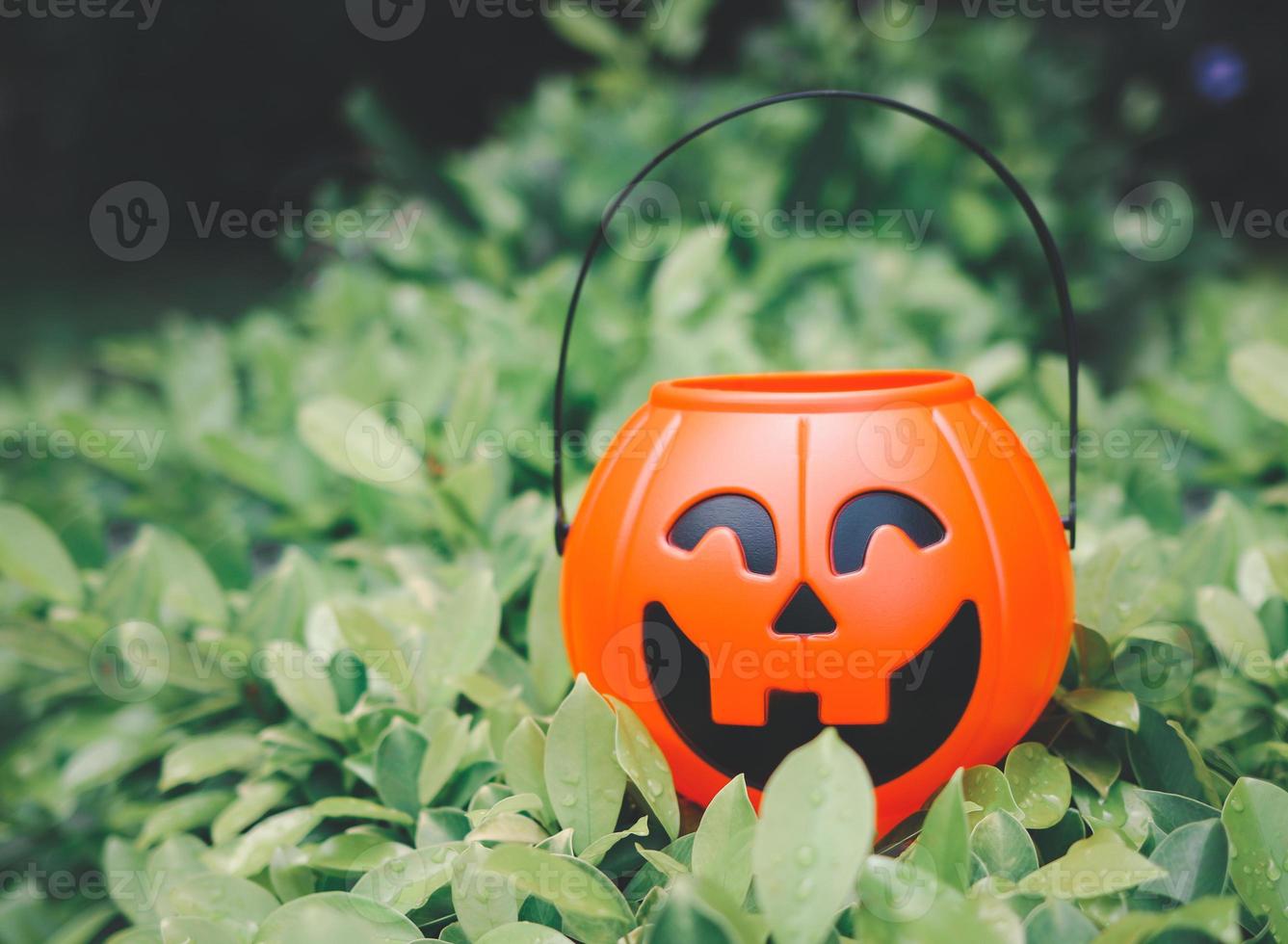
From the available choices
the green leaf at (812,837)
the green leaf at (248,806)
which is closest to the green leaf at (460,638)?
the green leaf at (248,806)

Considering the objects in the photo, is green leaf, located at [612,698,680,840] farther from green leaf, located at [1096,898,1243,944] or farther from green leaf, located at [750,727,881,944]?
green leaf, located at [1096,898,1243,944]

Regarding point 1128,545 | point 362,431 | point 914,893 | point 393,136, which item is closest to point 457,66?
point 393,136

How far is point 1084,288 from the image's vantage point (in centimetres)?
350

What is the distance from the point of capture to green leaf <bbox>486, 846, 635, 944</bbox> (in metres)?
0.98

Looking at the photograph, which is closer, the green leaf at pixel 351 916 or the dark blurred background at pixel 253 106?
the green leaf at pixel 351 916

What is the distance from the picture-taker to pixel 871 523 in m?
1.11

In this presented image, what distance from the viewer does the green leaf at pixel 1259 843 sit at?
100cm

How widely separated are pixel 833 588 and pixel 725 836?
28 centimetres

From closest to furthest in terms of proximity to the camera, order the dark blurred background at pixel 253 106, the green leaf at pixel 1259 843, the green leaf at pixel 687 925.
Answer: the green leaf at pixel 687 925 < the green leaf at pixel 1259 843 < the dark blurred background at pixel 253 106

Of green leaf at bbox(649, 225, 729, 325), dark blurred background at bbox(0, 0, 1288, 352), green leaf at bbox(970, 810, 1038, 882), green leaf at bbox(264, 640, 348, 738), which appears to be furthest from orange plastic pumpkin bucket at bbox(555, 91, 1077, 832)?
dark blurred background at bbox(0, 0, 1288, 352)

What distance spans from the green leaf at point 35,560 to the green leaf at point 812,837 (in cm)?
130

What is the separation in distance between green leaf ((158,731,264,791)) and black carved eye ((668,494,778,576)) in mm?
756

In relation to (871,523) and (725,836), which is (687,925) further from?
(871,523)

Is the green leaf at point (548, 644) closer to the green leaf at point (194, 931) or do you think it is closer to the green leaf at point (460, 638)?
the green leaf at point (460, 638)
